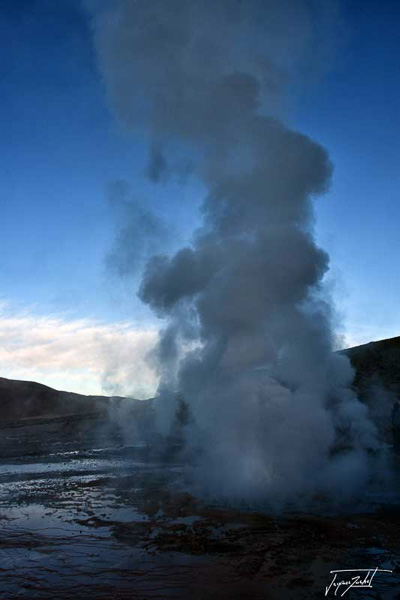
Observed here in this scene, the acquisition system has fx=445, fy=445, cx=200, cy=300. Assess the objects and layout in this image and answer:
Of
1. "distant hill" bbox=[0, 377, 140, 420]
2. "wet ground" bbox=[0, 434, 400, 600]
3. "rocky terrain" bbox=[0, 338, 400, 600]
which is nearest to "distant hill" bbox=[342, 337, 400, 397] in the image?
"rocky terrain" bbox=[0, 338, 400, 600]

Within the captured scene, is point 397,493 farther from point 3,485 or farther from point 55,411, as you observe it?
point 55,411

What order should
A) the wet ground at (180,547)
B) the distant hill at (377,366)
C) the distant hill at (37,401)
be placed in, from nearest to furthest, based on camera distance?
the wet ground at (180,547) < the distant hill at (377,366) < the distant hill at (37,401)

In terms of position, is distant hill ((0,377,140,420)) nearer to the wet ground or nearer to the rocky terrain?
the rocky terrain

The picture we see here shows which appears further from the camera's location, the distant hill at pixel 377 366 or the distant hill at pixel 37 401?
the distant hill at pixel 37 401

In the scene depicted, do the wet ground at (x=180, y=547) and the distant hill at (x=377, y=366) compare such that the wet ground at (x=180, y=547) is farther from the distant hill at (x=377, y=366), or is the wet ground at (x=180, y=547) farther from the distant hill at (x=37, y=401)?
the distant hill at (x=37, y=401)

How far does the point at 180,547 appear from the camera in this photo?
7535 millimetres

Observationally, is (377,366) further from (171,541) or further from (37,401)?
(37,401)

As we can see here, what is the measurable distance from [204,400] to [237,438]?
2046 millimetres

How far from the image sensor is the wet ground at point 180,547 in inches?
232

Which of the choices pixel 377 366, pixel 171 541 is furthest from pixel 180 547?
pixel 377 366

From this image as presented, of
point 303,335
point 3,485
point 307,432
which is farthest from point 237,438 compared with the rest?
point 3,485

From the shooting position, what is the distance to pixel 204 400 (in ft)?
45.6

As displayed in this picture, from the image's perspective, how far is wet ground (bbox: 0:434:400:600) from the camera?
5898 mm

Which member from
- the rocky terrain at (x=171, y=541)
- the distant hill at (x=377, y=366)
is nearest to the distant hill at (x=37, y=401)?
the distant hill at (x=377, y=366)
